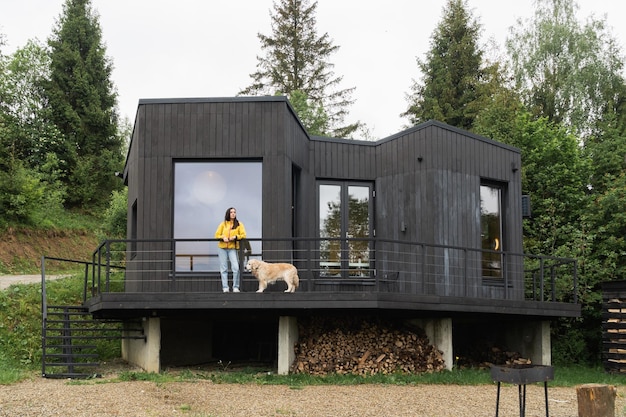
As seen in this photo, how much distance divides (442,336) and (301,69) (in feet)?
77.6

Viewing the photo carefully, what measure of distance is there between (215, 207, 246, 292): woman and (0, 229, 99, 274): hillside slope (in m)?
13.6

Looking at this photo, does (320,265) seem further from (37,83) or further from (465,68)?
(37,83)

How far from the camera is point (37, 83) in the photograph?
34.2 m

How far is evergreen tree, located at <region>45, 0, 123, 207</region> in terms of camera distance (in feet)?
108

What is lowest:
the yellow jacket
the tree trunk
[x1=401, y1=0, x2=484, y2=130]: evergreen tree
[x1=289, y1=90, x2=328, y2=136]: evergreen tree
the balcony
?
the tree trunk

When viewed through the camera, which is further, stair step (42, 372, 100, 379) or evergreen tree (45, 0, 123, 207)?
evergreen tree (45, 0, 123, 207)

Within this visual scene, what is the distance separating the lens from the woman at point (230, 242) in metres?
11.9

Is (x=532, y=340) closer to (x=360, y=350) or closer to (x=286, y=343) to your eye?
(x=360, y=350)

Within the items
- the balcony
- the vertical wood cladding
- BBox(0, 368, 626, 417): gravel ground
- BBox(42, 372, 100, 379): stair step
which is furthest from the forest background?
BBox(0, 368, 626, 417): gravel ground

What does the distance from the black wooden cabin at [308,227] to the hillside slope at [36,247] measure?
35.6 feet

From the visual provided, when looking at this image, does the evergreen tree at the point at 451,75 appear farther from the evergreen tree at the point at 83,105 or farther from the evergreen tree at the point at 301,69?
the evergreen tree at the point at 83,105

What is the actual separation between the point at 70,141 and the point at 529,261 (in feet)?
73.1

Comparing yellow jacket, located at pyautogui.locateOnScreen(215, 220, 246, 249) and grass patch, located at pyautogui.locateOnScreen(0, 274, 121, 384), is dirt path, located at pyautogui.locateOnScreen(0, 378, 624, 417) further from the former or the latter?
yellow jacket, located at pyautogui.locateOnScreen(215, 220, 246, 249)

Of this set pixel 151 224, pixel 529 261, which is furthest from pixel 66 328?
pixel 529 261
